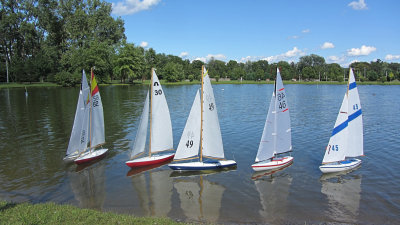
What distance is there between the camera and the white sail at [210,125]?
19.1 metres

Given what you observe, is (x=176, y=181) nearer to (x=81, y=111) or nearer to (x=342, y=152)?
(x=81, y=111)

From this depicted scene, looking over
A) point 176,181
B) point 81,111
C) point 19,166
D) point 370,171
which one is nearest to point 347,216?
point 370,171

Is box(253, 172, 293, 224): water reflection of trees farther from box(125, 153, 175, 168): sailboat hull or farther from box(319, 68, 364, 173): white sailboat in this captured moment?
box(125, 153, 175, 168): sailboat hull

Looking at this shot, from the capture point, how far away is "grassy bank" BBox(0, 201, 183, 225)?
10680 mm

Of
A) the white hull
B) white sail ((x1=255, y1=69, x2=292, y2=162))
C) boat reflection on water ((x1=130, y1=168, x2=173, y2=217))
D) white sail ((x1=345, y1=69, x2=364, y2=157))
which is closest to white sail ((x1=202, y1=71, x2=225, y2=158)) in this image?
white sail ((x1=255, y1=69, x2=292, y2=162))

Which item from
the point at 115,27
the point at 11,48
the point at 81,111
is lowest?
the point at 81,111

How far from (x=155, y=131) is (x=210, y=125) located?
13.9 ft

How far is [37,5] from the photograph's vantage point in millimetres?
106500

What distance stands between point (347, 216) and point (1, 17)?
122108 millimetres

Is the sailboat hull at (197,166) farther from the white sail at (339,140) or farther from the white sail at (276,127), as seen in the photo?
the white sail at (339,140)

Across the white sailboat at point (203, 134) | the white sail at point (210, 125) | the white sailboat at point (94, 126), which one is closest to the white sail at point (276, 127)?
the white sailboat at point (203, 134)

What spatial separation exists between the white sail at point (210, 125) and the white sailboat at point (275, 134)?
2.82 meters

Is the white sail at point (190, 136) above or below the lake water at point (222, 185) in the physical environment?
above

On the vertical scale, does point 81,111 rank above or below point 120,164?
above
